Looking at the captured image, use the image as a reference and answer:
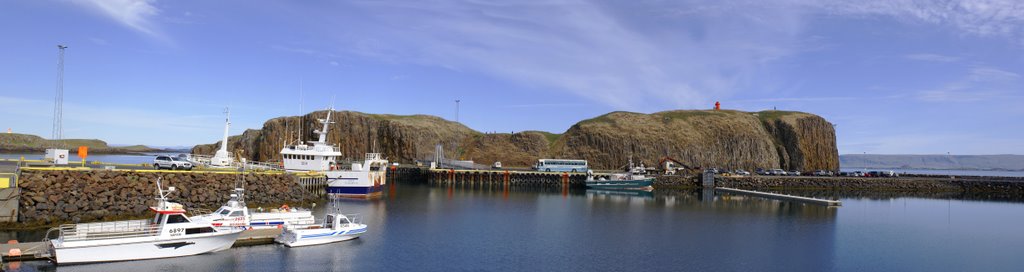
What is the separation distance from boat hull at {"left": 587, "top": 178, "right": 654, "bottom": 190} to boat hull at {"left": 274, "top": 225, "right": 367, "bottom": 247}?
5807 centimetres

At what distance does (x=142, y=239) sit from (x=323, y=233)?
9.19 m

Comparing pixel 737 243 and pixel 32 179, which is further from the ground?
pixel 32 179

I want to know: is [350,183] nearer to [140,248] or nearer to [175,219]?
[175,219]

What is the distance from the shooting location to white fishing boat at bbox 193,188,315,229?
33406 millimetres

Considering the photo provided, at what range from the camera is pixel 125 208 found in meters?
39.7

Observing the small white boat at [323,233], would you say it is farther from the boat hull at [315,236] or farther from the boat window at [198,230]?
the boat window at [198,230]

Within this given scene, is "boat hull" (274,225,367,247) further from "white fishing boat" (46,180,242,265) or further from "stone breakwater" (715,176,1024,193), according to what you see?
"stone breakwater" (715,176,1024,193)

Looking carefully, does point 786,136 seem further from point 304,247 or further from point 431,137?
point 304,247

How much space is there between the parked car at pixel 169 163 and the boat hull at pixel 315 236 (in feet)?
76.6

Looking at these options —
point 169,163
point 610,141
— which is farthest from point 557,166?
point 169,163

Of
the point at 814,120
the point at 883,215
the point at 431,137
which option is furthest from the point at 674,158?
the point at 883,215

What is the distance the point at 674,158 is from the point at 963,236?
279 ft

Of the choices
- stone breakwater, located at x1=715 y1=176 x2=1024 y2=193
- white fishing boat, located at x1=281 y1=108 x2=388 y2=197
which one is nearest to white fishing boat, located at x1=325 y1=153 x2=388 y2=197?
white fishing boat, located at x1=281 y1=108 x2=388 y2=197

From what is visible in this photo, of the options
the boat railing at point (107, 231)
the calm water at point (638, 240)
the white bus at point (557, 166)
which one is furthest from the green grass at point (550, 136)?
the boat railing at point (107, 231)
